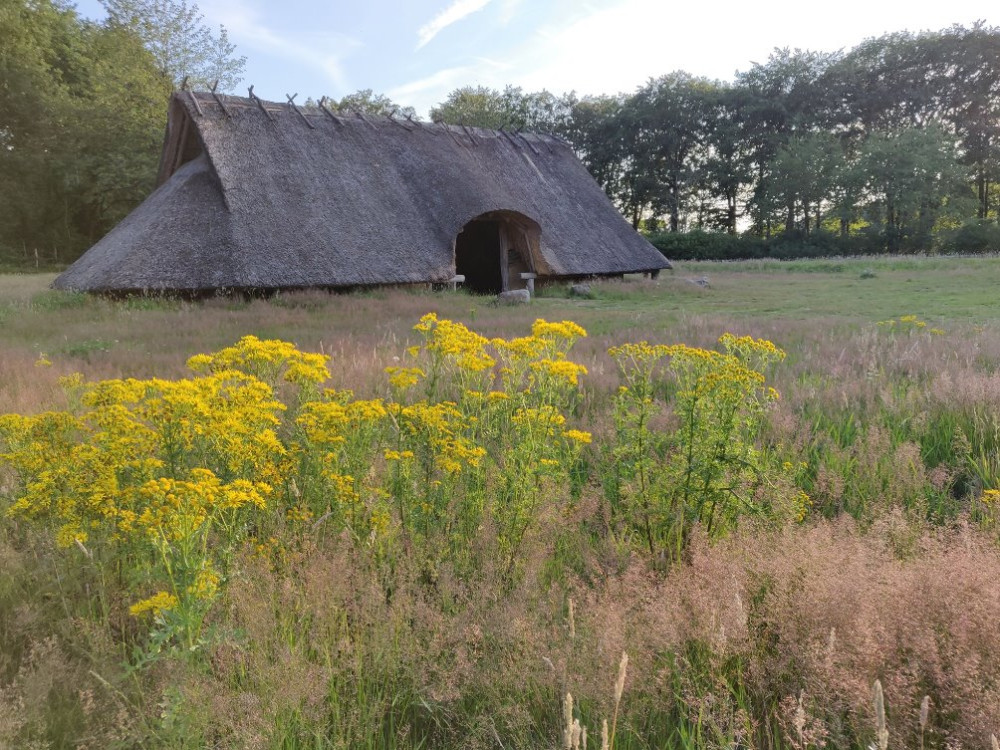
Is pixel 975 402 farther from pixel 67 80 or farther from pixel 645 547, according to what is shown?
pixel 67 80

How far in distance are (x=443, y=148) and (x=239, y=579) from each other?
19.2 m

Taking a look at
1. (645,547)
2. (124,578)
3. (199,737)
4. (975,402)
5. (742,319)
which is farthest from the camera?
(742,319)

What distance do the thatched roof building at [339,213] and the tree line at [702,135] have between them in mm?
13589

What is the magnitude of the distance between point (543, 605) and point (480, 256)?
19.8m

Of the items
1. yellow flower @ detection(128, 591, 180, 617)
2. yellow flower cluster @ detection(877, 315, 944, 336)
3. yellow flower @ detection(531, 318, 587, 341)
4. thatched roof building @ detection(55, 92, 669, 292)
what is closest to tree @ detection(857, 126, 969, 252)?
thatched roof building @ detection(55, 92, 669, 292)

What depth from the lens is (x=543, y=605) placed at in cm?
212

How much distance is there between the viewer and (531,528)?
2.60 meters

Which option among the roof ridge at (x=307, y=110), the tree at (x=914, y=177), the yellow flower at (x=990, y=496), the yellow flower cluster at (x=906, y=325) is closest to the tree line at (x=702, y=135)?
the tree at (x=914, y=177)

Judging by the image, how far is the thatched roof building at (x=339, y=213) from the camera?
13.7 m

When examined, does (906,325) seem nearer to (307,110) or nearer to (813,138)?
(307,110)

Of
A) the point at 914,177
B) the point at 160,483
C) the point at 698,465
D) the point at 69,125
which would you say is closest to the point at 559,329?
the point at 698,465

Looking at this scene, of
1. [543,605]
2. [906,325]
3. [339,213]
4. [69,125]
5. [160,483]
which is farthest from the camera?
[69,125]

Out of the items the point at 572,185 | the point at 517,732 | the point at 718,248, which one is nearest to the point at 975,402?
the point at 517,732

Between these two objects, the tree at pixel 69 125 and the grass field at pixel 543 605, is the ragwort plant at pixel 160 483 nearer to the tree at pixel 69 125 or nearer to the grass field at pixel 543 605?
the grass field at pixel 543 605
